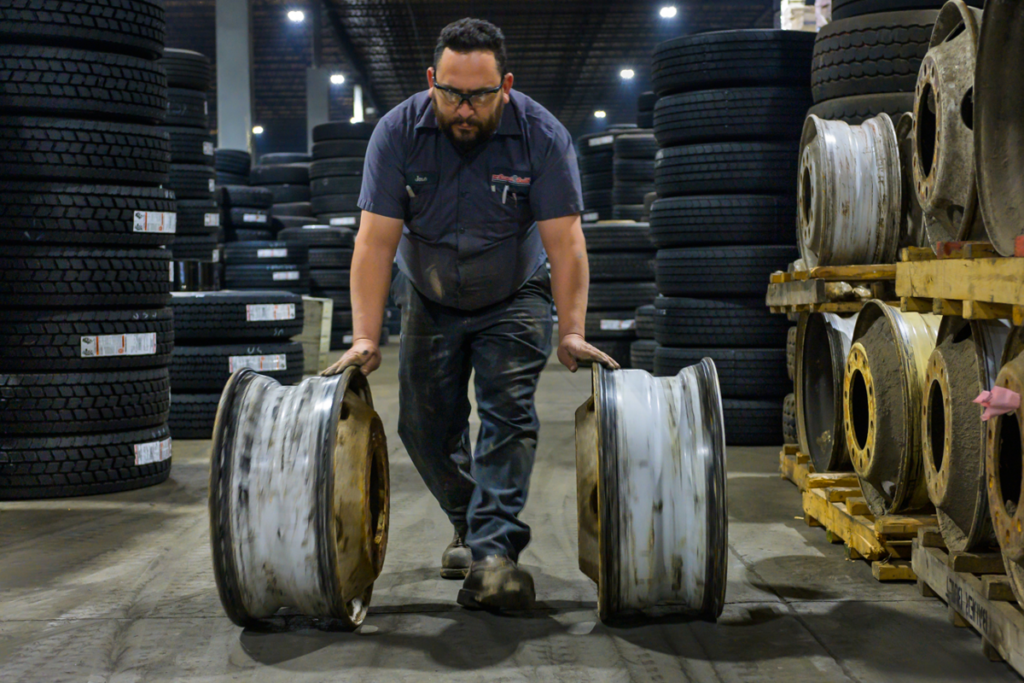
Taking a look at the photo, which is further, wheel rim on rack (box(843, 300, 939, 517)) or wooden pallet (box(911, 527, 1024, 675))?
wheel rim on rack (box(843, 300, 939, 517))

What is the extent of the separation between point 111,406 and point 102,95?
148 centimetres

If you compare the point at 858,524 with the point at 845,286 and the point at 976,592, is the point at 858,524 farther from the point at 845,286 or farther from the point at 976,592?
the point at 845,286

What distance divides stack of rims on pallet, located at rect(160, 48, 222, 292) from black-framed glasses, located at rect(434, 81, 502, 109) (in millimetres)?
5417

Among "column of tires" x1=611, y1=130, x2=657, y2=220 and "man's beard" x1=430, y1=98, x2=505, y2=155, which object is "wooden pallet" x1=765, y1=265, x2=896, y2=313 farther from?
"column of tires" x1=611, y1=130, x2=657, y2=220

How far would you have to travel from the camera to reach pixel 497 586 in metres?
2.91

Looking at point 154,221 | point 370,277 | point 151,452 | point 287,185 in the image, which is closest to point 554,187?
point 370,277

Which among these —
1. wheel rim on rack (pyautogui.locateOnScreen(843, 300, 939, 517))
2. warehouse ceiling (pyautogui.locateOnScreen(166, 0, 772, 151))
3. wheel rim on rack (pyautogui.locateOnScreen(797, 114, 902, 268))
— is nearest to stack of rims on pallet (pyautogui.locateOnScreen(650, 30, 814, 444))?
wheel rim on rack (pyautogui.locateOnScreen(797, 114, 902, 268))

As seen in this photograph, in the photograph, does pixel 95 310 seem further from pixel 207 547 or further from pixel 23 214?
pixel 207 547

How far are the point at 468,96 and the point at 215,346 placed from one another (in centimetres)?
423

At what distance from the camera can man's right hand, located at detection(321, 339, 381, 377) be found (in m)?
2.90

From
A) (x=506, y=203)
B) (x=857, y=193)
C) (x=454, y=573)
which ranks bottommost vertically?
(x=454, y=573)

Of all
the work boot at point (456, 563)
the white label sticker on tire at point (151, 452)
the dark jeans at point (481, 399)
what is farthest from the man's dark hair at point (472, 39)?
the white label sticker on tire at point (151, 452)

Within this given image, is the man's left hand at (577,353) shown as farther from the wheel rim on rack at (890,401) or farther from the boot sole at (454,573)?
the wheel rim on rack at (890,401)

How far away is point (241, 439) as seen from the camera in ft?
8.89
